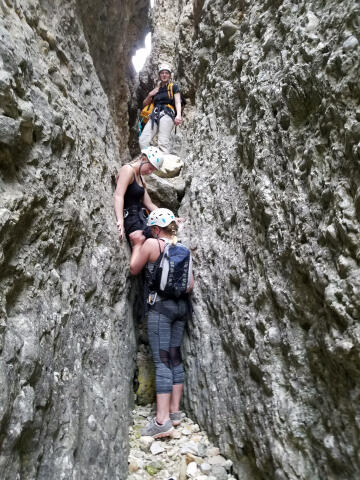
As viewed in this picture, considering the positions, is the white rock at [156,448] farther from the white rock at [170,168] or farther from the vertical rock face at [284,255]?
the white rock at [170,168]

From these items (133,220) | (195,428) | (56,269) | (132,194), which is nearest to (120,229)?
(133,220)

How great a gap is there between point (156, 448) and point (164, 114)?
498cm

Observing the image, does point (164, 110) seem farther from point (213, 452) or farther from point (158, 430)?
point (213, 452)

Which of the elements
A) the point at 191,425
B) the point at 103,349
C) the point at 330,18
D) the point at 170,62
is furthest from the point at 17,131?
the point at 170,62

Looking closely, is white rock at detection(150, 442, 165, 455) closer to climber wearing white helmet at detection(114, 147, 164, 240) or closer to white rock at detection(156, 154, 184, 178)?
climber wearing white helmet at detection(114, 147, 164, 240)

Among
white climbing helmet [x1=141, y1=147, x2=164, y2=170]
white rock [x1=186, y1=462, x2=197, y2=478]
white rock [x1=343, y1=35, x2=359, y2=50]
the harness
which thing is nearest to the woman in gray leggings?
white rock [x1=186, y1=462, x2=197, y2=478]

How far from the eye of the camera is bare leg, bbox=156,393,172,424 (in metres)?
3.19

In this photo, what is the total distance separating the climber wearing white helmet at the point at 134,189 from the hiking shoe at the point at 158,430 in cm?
189

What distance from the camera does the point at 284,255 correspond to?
7.47 feet

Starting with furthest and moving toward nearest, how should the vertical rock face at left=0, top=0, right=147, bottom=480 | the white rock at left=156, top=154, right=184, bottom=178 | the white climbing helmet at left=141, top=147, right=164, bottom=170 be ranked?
the white rock at left=156, top=154, right=184, bottom=178 → the white climbing helmet at left=141, top=147, right=164, bottom=170 → the vertical rock face at left=0, top=0, right=147, bottom=480

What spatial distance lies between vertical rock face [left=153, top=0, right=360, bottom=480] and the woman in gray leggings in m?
0.15

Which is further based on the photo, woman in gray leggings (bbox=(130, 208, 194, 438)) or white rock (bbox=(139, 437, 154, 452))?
woman in gray leggings (bbox=(130, 208, 194, 438))

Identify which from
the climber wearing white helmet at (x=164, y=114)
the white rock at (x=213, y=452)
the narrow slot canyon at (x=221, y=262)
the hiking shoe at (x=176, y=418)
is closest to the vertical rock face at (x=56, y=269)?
the narrow slot canyon at (x=221, y=262)

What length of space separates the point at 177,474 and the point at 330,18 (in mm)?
3356
